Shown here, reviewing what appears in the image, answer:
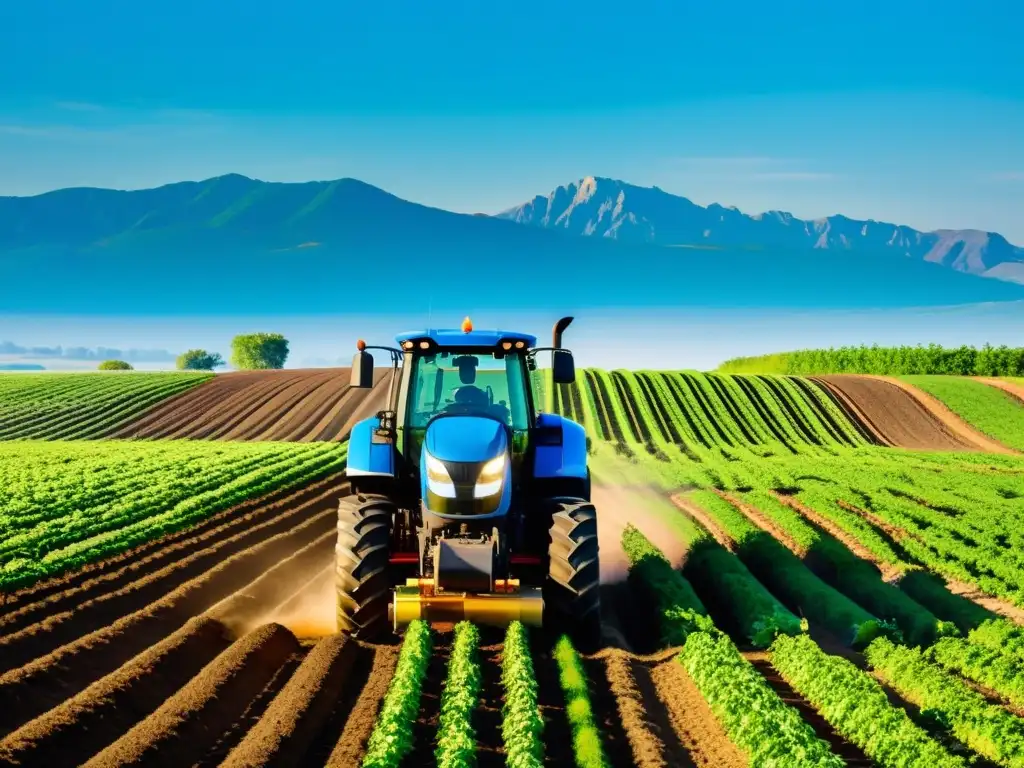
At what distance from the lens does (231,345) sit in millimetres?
110438

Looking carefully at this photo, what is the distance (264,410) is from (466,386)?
36934 mm

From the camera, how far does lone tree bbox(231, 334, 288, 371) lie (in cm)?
10962

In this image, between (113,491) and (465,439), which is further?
(113,491)

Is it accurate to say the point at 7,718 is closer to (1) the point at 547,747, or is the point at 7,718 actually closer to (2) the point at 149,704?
(2) the point at 149,704

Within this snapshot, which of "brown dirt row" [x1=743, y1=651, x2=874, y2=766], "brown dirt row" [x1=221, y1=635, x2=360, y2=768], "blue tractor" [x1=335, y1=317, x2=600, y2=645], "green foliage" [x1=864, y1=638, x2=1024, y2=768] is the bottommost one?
"brown dirt row" [x1=743, y1=651, x2=874, y2=766]

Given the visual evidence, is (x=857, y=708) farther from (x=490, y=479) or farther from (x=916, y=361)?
(x=916, y=361)

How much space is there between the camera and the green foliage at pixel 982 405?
43.0 meters

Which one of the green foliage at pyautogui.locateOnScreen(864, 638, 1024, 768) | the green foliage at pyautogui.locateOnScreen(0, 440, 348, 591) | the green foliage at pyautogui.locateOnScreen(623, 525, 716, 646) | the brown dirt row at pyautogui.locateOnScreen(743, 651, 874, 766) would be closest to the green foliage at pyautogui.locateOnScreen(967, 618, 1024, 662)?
the green foliage at pyautogui.locateOnScreen(864, 638, 1024, 768)

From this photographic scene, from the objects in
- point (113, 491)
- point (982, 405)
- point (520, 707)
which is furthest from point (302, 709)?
point (982, 405)

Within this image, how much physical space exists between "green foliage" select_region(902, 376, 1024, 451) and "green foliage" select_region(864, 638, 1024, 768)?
112 feet

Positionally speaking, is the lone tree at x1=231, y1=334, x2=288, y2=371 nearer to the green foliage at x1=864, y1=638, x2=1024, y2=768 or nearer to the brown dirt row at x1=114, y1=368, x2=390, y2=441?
the brown dirt row at x1=114, y1=368, x2=390, y2=441

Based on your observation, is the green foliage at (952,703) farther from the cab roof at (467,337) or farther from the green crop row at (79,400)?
the green crop row at (79,400)

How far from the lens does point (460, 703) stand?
7.97 m

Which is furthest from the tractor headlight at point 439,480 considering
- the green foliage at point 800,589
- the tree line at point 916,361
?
the tree line at point 916,361
